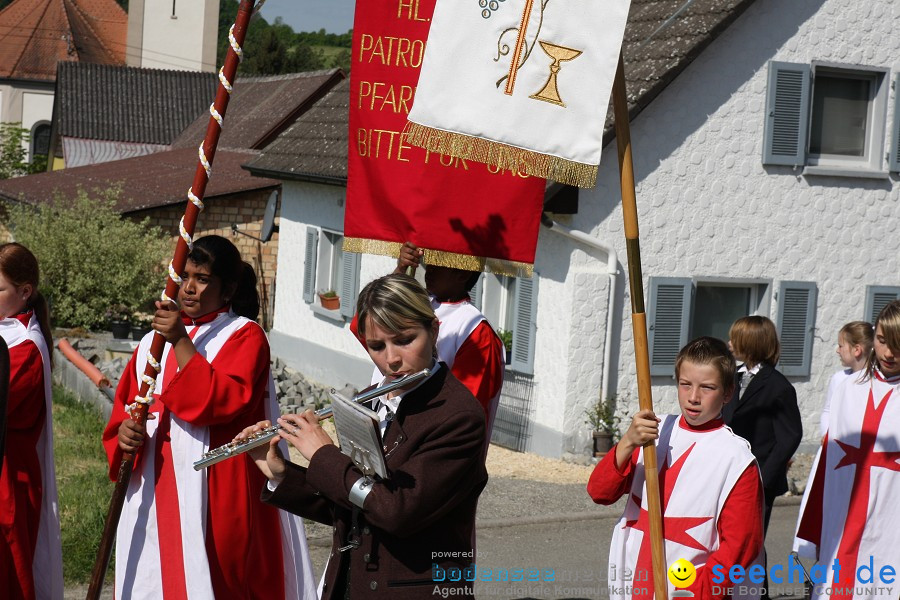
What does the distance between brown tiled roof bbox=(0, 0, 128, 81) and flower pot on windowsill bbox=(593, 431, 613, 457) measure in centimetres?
5275

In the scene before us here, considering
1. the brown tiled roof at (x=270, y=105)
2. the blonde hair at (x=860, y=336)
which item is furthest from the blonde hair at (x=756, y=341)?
the brown tiled roof at (x=270, y=105)

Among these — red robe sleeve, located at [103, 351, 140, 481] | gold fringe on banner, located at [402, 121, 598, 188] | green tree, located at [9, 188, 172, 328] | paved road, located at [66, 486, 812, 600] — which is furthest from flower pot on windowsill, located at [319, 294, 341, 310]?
gold fringe on banner, located at [402, 121, 598, 188]

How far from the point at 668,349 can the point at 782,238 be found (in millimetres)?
1693

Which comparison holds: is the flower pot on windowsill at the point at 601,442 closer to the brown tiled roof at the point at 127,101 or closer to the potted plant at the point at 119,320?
the potted plant at the point at 119,320

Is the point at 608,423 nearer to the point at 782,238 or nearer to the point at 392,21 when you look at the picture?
the point at 782,238

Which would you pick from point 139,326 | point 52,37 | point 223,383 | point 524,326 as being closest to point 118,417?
point 223,383

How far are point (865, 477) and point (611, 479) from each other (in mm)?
1573

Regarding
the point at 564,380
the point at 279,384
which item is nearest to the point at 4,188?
the point at 279,384

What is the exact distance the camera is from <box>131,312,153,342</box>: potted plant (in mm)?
17250

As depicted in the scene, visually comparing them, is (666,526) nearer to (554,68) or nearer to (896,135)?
(554,68)

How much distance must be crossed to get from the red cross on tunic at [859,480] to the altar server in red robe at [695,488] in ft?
3.94

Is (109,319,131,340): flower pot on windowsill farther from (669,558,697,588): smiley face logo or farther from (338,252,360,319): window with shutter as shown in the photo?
(669,558,697,588): smiley face logo

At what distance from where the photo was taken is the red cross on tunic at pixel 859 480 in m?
4.89

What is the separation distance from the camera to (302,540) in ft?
16.2
